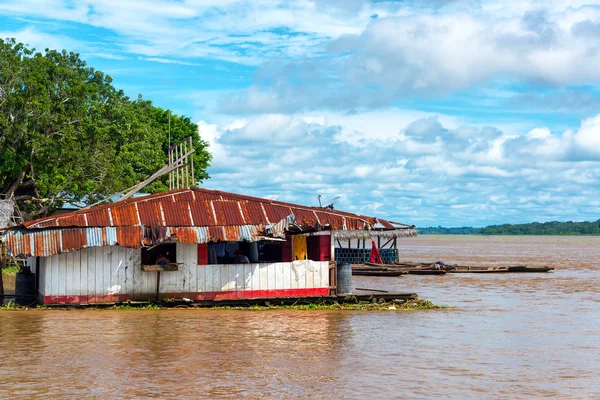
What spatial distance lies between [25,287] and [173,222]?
4961mm

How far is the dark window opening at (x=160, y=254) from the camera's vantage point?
19.3 meters

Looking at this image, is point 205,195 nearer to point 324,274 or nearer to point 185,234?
point 185,234

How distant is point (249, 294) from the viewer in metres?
19.8

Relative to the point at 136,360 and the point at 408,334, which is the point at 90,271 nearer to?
A: the point at 136,360

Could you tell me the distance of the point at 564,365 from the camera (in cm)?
1406

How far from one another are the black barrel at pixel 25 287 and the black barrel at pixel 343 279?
8.41 metres

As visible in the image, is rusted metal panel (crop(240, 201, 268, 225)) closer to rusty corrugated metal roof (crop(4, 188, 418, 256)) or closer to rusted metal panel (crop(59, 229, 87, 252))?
rusty corrugated metal roof (crop(4, 188, 418, 256))

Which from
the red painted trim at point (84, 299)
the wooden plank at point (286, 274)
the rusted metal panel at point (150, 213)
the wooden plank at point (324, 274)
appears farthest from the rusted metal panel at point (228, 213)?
the red painted trim at point (84, 299)

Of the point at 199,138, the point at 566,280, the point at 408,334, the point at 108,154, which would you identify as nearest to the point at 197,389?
the point at 408,334

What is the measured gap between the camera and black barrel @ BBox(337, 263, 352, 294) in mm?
20703

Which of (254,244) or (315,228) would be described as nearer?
(315,228)

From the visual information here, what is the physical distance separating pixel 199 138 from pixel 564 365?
45.6m

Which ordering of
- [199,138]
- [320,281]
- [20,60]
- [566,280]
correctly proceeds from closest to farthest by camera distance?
[320,281]
[20,60]
[566,280]
[199,138]

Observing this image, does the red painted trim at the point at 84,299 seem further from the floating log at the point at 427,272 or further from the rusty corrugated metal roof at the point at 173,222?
the floating log at the point at 427,272
